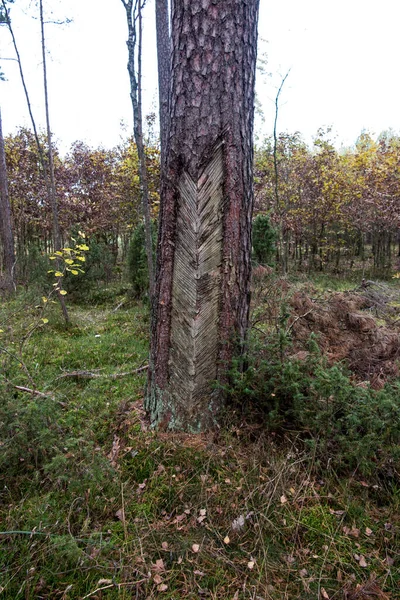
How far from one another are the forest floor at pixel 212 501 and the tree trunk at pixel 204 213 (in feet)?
0.83

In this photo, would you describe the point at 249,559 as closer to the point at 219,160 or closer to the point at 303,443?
the point at 303,443

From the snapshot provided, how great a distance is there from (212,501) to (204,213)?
167 cm

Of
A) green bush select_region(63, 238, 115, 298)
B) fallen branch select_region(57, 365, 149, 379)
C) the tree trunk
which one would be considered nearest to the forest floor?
the tree trunk

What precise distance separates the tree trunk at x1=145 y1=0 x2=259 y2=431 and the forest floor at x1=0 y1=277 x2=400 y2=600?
10.0 inches

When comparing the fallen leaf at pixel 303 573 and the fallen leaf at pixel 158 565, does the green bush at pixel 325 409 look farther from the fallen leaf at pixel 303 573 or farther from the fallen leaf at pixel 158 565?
the fallen leaf at pixel 158 565

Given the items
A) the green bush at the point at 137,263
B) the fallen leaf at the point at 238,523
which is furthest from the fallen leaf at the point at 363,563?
the green bush at the point at 137,263

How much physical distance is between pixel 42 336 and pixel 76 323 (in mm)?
941

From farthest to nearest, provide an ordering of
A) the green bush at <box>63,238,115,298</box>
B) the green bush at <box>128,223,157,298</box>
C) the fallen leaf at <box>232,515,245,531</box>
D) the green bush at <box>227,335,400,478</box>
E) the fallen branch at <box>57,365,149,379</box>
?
the green bush at <box>63,238,115,298</box> → the green bush at <box>128,223,157,298</box> → the fallen branch at <box>57,365,149,379</box> → the green bush at <box>227,335,400,478</box> → the fallen leaf at <box>232,515,245,531</box>

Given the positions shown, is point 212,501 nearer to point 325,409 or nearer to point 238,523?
point 238,523

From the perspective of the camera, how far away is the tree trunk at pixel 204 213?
6.70ft

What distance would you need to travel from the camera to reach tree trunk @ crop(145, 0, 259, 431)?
2043 mm

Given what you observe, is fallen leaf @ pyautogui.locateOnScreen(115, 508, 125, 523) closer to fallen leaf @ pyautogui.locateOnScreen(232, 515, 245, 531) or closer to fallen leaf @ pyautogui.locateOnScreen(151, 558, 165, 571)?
fallen leaf @ pyautogui.locateOnScreen(151, 558, 165, 571)

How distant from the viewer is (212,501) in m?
1.77

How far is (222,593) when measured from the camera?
1.40 meters
